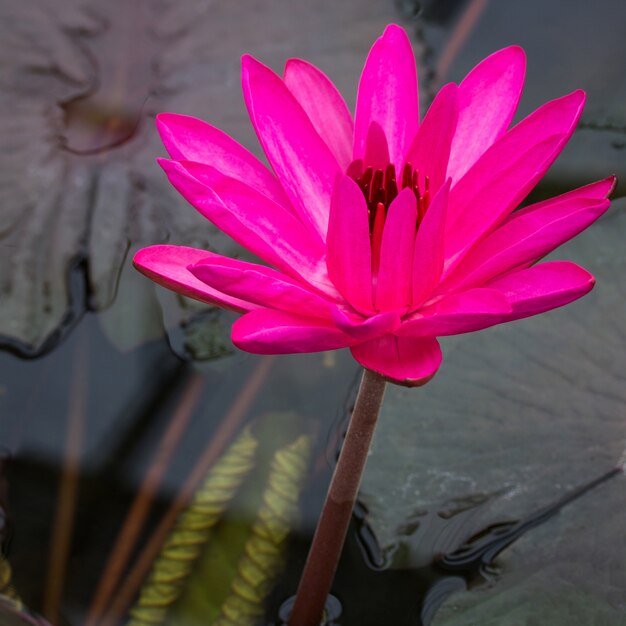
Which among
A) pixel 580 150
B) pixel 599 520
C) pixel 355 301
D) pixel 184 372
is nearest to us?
pixel 355 301

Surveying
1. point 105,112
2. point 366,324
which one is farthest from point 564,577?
point 105,112

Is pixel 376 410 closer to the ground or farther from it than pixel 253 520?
farther from it

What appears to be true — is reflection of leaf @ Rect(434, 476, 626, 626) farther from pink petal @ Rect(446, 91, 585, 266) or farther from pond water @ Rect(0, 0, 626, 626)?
pink petal @ Rect(446, 91, 585, 266)

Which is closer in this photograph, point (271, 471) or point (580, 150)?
point (271, 471)

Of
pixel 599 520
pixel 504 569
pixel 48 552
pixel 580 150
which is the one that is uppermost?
pixel 580 150

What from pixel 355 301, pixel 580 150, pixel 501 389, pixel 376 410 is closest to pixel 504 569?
pixel 501 389

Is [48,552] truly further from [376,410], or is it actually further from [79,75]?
[79,75]

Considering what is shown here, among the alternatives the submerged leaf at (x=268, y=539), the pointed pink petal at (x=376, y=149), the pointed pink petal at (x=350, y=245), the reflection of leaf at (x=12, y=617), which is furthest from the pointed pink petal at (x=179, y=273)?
the submerged leaf at (x=268, y=539)

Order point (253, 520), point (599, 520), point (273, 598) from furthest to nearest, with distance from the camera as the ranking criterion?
1. point (253, 520)
2. point (273, 598)
3. point (599, 520)
